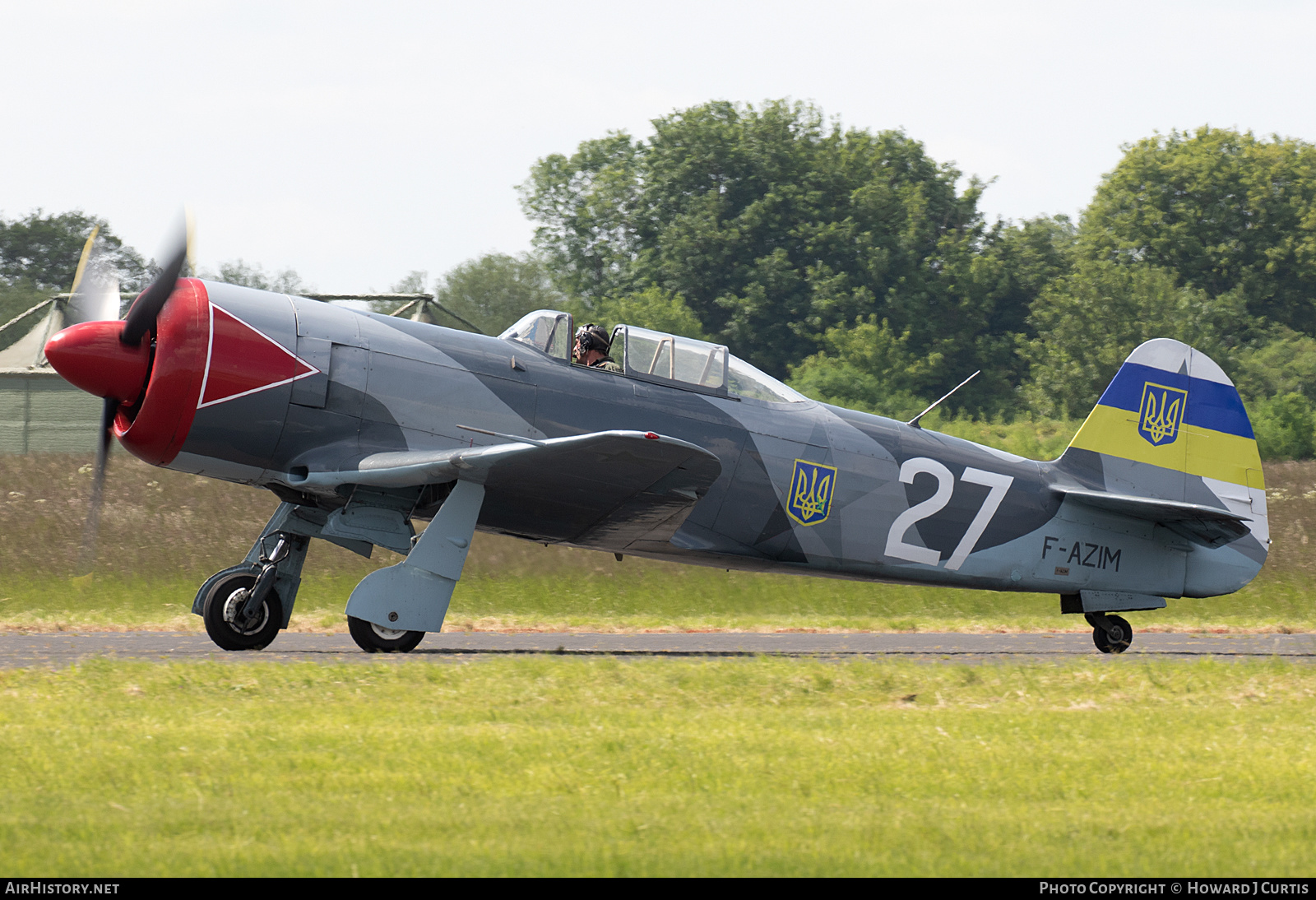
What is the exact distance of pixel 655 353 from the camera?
10.4 meters

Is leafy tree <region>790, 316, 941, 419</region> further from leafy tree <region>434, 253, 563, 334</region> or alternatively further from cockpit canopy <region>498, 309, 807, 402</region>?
cockpit canopy <region>498, 309, 807, 402</region>

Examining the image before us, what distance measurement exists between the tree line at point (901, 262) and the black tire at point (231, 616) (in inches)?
890

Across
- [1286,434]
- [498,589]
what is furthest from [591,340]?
[1286,434]

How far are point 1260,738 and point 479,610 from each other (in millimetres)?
8971

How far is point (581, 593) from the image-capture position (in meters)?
14.7

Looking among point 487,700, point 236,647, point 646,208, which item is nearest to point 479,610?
point 236,647

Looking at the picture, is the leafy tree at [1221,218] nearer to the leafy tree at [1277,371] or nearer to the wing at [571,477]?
the leafy tree at [1277,371]

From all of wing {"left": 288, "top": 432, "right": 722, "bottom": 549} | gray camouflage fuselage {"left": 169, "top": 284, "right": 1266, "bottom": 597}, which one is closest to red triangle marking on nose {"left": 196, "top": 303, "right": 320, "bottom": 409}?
gray camouflage fuselage {"left": 169, "top": 284, "right": 1266, "bottom": 597}

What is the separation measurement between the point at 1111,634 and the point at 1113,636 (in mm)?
20

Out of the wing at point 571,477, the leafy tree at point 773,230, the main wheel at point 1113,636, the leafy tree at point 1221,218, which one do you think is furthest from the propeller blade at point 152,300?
the leafy tree at point 1221,218

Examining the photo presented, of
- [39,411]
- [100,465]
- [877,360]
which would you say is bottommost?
[39,411]

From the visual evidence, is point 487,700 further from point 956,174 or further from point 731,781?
point 956,174

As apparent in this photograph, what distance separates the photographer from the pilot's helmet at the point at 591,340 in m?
10.3

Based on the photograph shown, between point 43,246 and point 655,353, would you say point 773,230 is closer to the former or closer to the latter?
point 43,246
